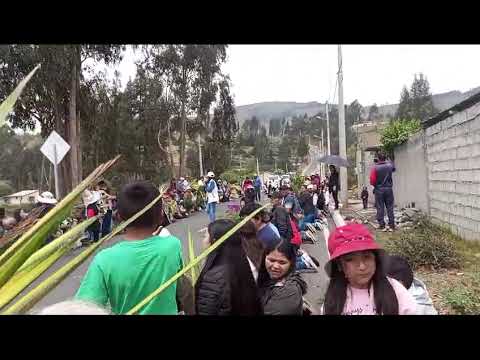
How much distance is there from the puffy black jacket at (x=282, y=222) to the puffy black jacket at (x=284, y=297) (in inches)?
133

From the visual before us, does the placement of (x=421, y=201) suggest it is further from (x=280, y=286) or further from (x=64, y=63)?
(x=64, y=63)

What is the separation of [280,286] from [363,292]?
72cm

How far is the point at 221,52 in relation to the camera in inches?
1319

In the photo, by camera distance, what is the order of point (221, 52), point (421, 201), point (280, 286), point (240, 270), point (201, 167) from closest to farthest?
point (240, 270)
point (280, 286)
point (421, 201)
point (221, 52)
point (201, 167)

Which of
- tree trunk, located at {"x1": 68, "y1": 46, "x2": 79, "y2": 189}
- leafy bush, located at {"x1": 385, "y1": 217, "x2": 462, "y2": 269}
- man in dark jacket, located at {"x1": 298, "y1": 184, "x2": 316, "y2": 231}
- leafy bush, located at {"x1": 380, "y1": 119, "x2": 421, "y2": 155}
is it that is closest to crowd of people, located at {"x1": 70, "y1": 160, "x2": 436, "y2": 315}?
leafy bush, located at {"x1": 385, "y1": 217, "x2": 462, "y2": 269}

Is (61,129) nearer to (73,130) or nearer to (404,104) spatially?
(73,130)

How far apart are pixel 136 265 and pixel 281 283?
898 millimetres

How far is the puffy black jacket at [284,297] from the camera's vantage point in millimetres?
2568

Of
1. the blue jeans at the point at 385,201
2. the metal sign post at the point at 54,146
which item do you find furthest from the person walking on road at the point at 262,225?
the metal sign post at the point at 54,146

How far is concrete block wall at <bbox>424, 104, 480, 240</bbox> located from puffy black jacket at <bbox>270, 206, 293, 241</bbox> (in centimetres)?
291

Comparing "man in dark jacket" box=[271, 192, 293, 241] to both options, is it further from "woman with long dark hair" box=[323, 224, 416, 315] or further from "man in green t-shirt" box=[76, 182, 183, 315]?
"woman with long dark hair" box=[323, 224, 416, 315]

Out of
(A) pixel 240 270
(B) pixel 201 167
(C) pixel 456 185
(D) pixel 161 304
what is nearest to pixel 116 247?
(D) pixel 161 304

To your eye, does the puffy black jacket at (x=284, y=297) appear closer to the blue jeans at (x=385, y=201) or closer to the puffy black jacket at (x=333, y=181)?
the blue jeans at (x=385, y=201)
